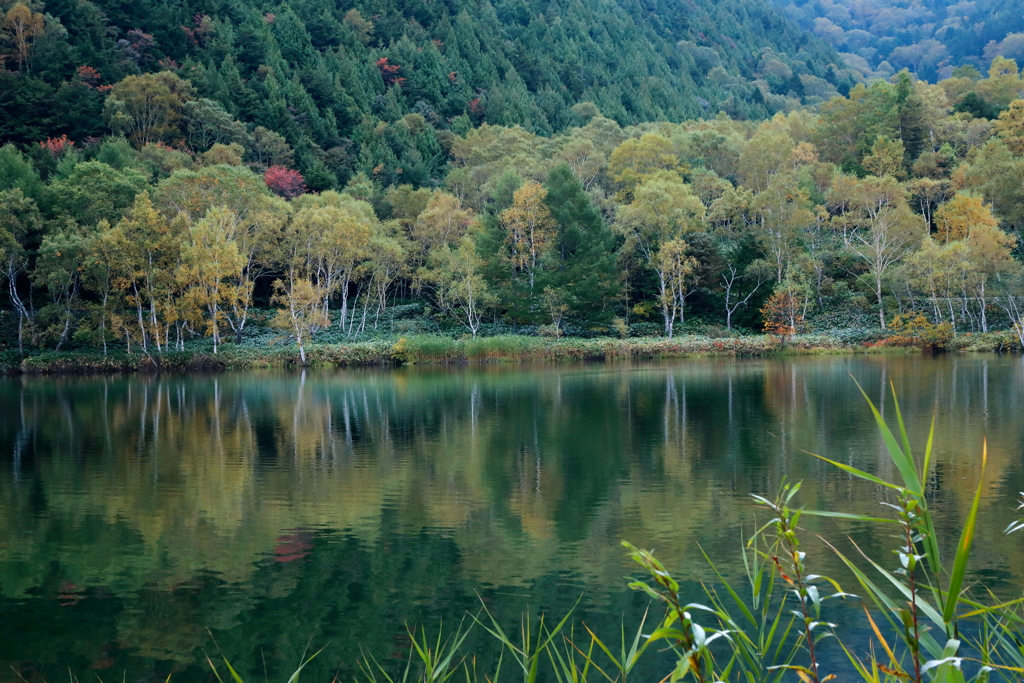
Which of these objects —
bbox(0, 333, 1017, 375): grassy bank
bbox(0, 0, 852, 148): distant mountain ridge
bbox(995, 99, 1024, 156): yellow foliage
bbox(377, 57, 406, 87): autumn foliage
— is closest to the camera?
bbox(0, 333, 1017, 375): grassy bank

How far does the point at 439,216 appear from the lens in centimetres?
5025

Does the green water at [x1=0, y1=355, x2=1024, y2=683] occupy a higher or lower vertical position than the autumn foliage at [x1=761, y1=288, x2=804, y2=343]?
lower

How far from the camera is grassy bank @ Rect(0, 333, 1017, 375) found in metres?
36.6

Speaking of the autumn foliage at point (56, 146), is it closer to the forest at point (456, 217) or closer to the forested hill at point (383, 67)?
the forest at point (456, 217)

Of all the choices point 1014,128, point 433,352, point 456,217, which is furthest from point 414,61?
point 433,352

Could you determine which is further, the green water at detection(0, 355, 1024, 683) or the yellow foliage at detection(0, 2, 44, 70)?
the yellow foliage at detection(0, 2, 44, 70)

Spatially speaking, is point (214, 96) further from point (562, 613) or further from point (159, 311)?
point (562, 613)

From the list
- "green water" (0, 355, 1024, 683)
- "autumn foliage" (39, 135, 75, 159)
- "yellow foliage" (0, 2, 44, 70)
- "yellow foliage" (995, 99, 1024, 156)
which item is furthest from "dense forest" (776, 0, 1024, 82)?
"green water" (0, 355, 1024, 683)

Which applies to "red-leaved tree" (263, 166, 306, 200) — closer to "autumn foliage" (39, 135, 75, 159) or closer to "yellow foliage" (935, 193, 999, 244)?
"autumn foliage" (39, 135, 75, 159)

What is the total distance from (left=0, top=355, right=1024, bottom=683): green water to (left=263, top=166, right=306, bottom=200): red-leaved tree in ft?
123

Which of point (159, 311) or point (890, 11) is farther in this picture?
point (890, 11)

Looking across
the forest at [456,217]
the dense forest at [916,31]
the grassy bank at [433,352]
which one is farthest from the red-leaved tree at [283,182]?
the dense forest at [916,31]

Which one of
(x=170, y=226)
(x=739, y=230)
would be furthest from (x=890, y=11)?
(x=170, y=226)

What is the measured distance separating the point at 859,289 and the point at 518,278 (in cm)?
2017
